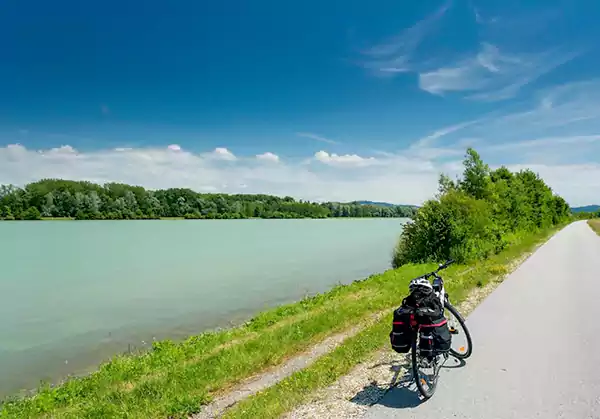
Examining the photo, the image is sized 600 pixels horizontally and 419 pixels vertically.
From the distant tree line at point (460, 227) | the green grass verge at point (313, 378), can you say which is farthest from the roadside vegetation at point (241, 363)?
the distant tree line at point (460, 227)

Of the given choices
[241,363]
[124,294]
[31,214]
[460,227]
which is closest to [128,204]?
[31,214]

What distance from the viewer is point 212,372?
6.62 meters

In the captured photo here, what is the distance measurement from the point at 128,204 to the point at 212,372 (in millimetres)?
106780

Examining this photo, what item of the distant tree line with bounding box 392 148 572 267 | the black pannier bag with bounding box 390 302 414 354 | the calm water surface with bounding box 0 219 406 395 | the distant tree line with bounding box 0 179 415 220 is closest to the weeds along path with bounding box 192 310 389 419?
the black pannier bag with bounding box 390 302 414 354

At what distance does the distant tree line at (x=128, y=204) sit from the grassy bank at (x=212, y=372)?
320 feet

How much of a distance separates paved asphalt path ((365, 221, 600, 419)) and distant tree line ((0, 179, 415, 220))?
96469mm

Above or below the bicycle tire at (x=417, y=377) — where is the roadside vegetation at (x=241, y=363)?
below

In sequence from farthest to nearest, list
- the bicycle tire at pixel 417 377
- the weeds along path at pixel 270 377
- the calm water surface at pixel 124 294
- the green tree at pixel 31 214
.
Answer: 1. the green tree at pixel 31 214
2. the calm water surface at pixel 124 294
3. the weeds along path at pixel 270 377
4. the bicycle tire at pixel 417 377

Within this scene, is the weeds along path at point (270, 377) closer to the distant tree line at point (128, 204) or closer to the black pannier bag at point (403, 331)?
the black pannier bag at point (403, 331)

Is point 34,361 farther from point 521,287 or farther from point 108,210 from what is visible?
point 108,210

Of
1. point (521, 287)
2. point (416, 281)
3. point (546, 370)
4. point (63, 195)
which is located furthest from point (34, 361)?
point (63, 195)

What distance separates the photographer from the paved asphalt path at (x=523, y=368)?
4.71 meters

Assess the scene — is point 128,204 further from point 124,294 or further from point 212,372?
point 212,372

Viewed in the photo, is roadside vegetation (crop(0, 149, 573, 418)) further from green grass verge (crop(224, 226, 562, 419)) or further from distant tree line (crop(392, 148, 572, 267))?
distant tree line (crop(392, 148, 572, 267))
